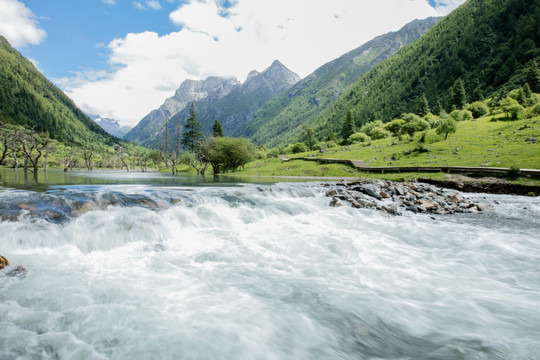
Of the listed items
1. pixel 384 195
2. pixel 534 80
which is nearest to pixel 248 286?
pixel 384 195

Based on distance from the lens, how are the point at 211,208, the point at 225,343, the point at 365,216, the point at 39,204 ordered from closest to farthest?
the point at 225,343 → the point at 39,204 → the point at 211,208 → the point at 365,216

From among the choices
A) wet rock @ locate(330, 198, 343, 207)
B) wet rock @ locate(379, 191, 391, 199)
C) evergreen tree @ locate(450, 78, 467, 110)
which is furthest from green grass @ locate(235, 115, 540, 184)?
evergreen tree @ locate(450, 78, 467, 110)

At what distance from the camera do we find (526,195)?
3023 centimetres

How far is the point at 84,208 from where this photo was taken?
14.1m

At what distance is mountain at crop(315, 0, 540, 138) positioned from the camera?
465ft

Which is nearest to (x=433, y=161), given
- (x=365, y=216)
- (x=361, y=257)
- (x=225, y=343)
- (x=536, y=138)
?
(x=536, y=138)

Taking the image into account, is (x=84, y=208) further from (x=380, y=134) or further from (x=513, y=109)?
(x=380, y=134)

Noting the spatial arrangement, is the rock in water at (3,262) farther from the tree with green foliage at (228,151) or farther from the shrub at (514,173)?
the tree with green foliage at (228,151)

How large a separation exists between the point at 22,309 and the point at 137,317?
9.47 feet

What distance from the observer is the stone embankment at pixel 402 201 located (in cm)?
2247

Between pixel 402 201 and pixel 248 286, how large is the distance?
20597 mm

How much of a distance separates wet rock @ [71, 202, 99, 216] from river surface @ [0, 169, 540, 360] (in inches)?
1.8

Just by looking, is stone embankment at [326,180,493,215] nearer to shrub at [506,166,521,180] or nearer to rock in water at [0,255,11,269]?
shrub at [506,166,521,180]

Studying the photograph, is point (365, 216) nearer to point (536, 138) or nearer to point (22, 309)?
point (22, 309)
